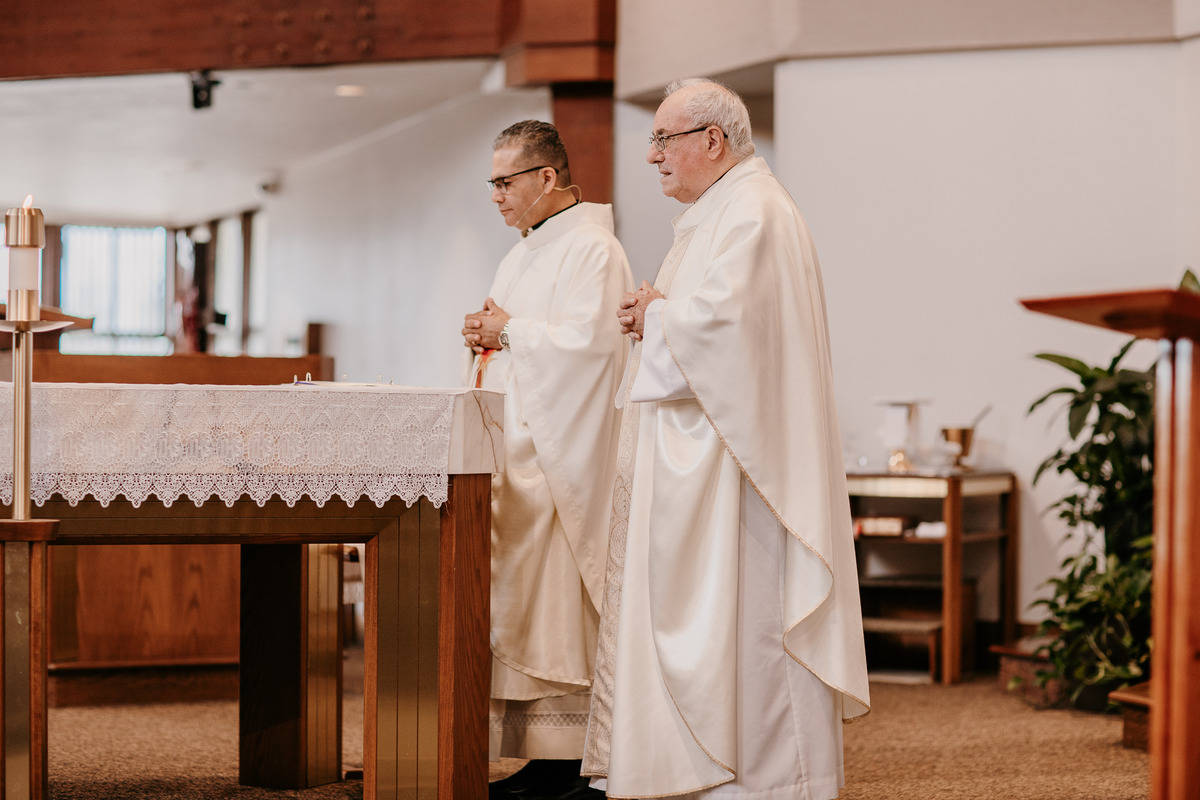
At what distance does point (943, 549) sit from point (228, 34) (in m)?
4.90

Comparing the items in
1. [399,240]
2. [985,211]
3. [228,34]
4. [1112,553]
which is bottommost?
[1112,553]

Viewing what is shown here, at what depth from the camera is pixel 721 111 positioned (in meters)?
2.96

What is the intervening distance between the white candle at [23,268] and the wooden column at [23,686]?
49cm

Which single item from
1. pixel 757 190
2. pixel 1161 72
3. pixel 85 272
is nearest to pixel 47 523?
pixel 757 190

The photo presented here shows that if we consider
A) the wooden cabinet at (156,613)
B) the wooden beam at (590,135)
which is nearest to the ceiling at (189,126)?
the wooden beam at (590,135)

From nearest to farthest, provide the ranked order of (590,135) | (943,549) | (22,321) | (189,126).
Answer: (22,321), (943,549), (590,135), (189,126)

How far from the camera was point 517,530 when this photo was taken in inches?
132

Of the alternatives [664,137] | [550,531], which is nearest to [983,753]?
[550,531]

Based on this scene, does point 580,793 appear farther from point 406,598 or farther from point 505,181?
point 505,181

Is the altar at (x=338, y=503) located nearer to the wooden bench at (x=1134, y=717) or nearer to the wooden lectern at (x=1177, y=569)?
the wooden lectern at (x=1177, y=569)

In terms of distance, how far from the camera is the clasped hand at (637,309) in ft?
9.43

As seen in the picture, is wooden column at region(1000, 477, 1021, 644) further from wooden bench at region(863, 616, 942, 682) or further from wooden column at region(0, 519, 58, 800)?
wooden column at region(0, 519, 58, 800)

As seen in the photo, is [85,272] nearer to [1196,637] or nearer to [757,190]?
[757,190]

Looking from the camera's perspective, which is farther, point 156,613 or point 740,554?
point 156,613
